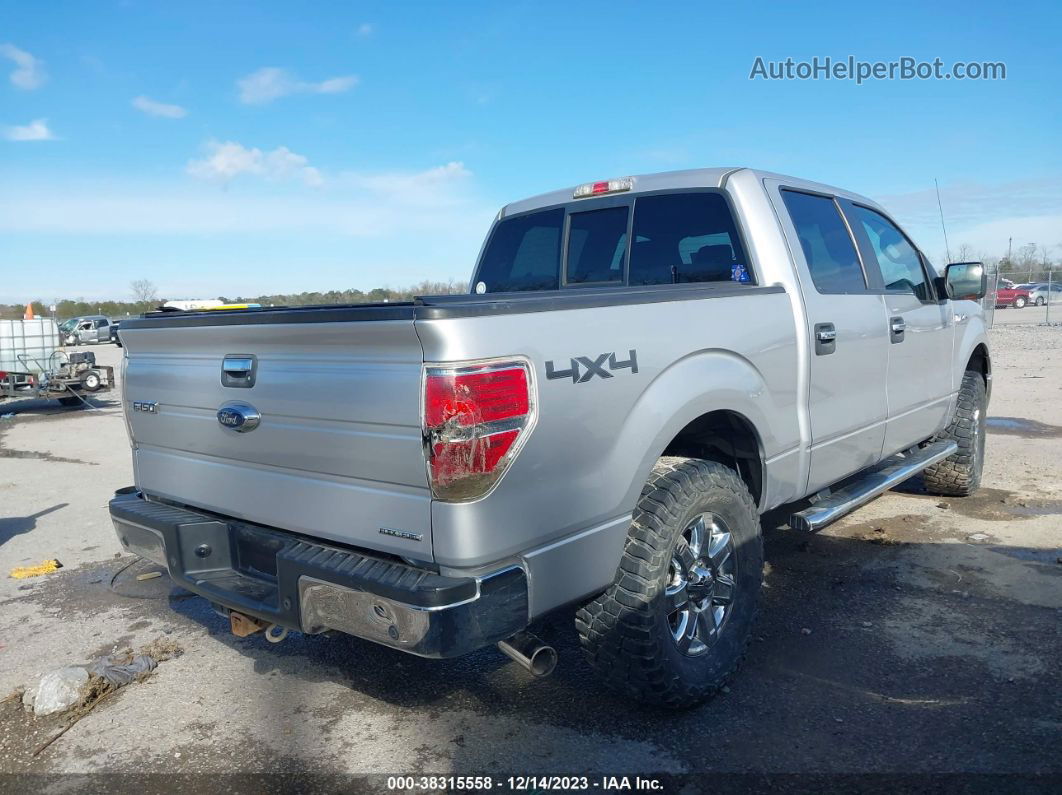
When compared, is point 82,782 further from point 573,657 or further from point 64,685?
point 573,657

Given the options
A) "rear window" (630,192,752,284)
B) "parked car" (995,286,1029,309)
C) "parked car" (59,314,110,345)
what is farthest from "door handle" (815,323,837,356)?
"parked car" (995,286,1029,309)

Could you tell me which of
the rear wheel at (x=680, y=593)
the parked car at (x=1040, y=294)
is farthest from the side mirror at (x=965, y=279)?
the parked car at (x=1040, y=294)

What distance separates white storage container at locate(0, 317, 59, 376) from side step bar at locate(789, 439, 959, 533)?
45.8ft

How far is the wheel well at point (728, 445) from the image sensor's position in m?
3.36

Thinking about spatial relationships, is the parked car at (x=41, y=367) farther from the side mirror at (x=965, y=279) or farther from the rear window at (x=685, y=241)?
the side mirror at (x=965, y=279)

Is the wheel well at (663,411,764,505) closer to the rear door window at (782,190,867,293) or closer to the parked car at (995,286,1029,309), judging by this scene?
the rear door window at (782,190,867,293)

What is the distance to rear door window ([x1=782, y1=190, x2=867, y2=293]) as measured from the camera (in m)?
3.99

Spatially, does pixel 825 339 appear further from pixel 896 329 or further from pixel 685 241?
pixel 896 329

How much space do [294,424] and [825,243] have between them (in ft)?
9.57

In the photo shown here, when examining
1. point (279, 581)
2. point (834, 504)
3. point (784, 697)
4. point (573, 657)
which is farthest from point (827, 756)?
point (279, 581)

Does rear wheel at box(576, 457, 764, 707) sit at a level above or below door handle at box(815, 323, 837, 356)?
below

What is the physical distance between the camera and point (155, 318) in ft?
10.5

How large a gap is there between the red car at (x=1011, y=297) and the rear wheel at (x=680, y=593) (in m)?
42.0

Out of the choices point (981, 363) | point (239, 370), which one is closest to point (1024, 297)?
point (981, 363)
